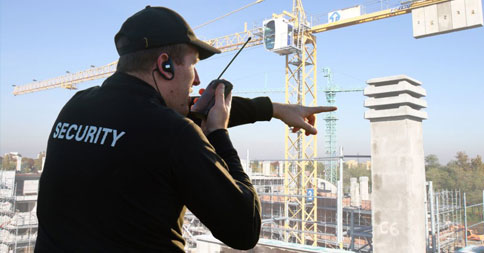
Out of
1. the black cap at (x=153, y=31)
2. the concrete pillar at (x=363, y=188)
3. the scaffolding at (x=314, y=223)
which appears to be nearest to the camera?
A: the black cap at (x=153, y=31)

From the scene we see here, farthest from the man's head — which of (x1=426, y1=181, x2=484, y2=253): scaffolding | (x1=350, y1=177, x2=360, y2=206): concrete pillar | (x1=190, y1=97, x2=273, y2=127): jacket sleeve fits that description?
(x1=350, y1=177, x2=360, y2=206): concrete pillar

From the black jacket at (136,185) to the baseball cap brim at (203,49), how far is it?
20 centimetres

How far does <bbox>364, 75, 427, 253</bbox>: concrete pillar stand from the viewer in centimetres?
443

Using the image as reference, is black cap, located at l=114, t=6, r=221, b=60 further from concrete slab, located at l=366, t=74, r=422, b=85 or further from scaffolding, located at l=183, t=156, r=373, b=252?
scaffolding, located at l=183, t=156, r=373, b=252

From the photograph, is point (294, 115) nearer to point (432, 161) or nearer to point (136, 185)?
point (136, 185)

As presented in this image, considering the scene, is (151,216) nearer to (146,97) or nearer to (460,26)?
(146,97)

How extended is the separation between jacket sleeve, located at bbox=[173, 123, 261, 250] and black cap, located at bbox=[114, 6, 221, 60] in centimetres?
26

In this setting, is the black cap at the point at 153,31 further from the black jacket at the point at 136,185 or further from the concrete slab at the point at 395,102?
the concrete slab at the point at 395,102

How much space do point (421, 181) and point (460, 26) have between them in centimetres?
1245

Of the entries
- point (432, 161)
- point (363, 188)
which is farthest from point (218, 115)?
point (432, 161)

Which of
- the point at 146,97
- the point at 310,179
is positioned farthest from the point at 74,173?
the point at 310,179

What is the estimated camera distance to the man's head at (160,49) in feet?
2.85

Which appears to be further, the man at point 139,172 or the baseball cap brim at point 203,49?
the baseball cap brim at point 203,49

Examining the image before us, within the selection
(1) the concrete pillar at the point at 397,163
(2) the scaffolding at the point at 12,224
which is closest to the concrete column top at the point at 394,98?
(1) the concrete pillar at the point at 397,163
